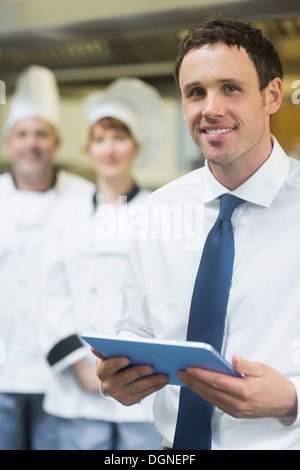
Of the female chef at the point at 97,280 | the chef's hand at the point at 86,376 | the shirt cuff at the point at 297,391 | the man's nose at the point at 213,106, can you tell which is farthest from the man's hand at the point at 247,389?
the chef's hand at the point at 86,376

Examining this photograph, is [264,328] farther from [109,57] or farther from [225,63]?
[109,57]

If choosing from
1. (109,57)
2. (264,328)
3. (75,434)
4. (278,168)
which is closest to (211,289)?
(264,328)

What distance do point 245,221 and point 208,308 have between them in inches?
5.6

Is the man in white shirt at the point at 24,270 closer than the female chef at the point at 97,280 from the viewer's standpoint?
No

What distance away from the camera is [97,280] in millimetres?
1479

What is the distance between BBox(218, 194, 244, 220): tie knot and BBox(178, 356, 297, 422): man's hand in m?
0.24

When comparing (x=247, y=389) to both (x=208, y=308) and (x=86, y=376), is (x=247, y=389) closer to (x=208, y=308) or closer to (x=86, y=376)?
(x=208, y=308)

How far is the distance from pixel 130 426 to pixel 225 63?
3.19 feet

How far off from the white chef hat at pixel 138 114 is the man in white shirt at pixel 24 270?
0.19m

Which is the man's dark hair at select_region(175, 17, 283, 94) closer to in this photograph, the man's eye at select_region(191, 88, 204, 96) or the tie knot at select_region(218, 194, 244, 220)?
the man's eye at select_region(191, 88, 204, 96)

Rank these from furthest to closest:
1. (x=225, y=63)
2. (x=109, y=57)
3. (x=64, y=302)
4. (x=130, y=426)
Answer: (x=109, y=57)
(x=64, y=302)
(x=130, y=426)
(x=225, y=63)

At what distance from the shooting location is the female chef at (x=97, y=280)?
145cm

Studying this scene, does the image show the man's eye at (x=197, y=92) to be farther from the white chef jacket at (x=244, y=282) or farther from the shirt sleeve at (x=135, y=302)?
the shirt sleeve at (x=135, y=302)

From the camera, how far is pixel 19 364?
63.4 inches
